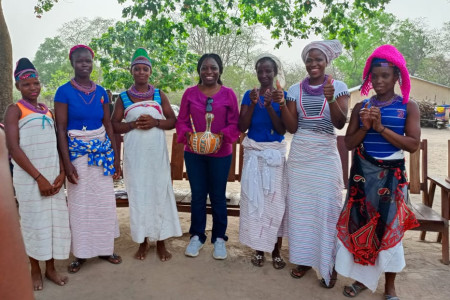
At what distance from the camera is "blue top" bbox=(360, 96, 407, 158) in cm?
262

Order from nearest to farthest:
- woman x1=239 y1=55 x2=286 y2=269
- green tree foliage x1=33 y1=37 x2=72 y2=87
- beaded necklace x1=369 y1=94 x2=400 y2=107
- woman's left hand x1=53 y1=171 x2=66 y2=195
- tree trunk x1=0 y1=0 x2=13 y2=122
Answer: beaded necklace x1=369 y1=94 x2=400 y2=107 → woman's left hand x1=53 y1=171 x2=66 y2=195 → woman x1=239 y1=55 x2=286 y2=269 → tree trunk x1=0 y1=0 x2=13 y2=122 → green tree foliage x1=33 y1=37 x2=72 y2=87

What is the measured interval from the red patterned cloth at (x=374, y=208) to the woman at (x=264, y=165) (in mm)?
653

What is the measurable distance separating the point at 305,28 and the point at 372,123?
157 inches

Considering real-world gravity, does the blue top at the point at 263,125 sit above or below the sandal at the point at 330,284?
above

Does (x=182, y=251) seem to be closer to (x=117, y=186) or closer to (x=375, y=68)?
(x=375, y=68)

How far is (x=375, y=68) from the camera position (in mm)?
2631

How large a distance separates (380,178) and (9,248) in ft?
8.58

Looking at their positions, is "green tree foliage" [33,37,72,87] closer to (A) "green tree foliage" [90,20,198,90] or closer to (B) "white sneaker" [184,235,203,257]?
(A) "green tree foliage" [90,20,198,90]

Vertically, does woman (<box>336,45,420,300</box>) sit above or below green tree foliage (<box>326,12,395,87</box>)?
below

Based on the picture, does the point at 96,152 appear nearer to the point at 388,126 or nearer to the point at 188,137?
the point at 188,137

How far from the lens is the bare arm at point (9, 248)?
0.52 m

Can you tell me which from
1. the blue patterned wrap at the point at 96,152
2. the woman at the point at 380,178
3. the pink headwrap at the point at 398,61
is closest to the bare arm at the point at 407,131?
the woman at the point at 380,178

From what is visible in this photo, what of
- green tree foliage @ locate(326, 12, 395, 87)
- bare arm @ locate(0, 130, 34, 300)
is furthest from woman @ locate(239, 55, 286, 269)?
green tree foliage @ locate(326, 12, 395, 87)

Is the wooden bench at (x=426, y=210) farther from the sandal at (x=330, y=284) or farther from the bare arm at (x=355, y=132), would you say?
the bare arm at (x=355, y=132)
